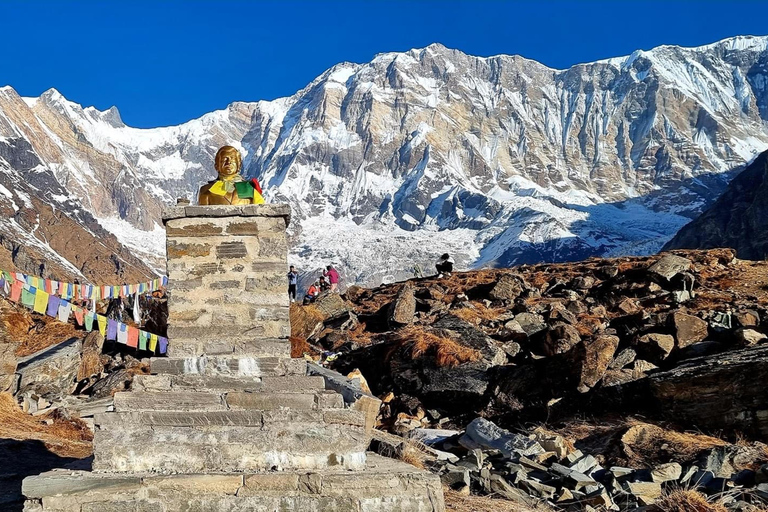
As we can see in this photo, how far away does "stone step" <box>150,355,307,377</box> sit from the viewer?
6812 millimetres

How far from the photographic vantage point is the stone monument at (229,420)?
19.8 ft

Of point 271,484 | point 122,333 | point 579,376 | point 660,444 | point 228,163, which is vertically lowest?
point 660,444

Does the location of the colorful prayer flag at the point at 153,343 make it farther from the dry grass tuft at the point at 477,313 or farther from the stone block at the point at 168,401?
the stone block at the point at 168,401

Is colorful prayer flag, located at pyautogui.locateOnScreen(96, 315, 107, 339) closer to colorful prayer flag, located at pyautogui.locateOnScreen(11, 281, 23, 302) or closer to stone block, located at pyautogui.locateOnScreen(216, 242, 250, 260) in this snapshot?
colorful prayer flag, located at pyautogui.locateOnScreen(11, 281, 23, 302)

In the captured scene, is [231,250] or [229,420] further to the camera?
[231,250]

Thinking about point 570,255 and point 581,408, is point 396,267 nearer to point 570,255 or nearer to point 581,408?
point 570,255

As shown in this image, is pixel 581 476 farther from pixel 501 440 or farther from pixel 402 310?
pixel 402 310

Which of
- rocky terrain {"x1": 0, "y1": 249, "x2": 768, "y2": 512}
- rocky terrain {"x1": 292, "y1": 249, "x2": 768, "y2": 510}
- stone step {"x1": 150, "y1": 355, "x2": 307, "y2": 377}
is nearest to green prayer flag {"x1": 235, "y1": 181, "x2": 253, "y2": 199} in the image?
stone step {"x1": 150, "y1": 355, "x2": 307, "y2": 377}

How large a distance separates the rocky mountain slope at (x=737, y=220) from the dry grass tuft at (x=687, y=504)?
91570 millimetres

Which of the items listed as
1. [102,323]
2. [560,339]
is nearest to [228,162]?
[102,323]

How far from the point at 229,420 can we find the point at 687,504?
418cm

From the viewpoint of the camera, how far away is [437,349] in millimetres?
12961

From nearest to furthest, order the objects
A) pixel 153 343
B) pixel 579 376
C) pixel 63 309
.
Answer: pixel 579 376 < pixel 63 309 < pixel 153 343

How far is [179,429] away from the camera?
21.0 feet
